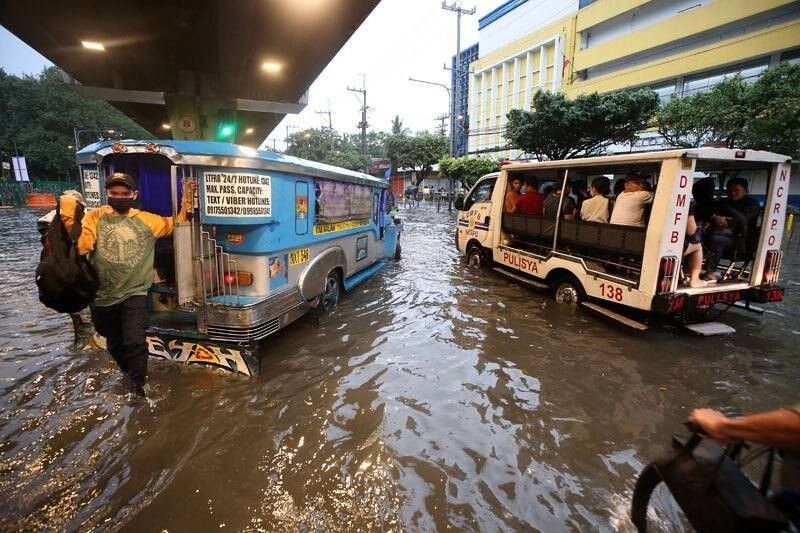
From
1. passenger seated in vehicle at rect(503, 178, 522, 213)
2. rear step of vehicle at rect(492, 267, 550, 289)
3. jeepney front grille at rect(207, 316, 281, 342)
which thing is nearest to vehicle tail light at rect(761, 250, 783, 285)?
rear step of vehicle at rect(492, 267, 550, 289)

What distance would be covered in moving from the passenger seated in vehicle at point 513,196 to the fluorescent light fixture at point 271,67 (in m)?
7.15

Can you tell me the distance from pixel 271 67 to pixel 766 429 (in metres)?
12.2

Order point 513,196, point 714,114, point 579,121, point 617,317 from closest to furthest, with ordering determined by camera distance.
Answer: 1. point 617,317
2. point 513,196
3. point 714,114
4. point 579,121

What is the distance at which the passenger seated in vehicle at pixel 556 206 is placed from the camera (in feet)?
21.6

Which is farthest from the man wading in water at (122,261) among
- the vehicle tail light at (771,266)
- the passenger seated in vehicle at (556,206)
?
the vehicle tail light at (771,266)

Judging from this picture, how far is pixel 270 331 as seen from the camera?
394 cm

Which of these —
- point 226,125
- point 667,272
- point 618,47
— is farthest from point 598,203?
point 618,47

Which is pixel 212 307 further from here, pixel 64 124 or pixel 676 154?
pixel 64 124

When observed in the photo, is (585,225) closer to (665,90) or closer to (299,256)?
(299,256)

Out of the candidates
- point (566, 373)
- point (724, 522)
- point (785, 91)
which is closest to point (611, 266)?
point (566, 373)

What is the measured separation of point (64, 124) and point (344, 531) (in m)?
45.7

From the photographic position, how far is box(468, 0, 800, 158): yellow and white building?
19.8 meters

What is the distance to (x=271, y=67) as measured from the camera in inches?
432

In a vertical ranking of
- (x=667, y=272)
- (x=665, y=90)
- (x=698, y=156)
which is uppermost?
(x=665, y=90)
